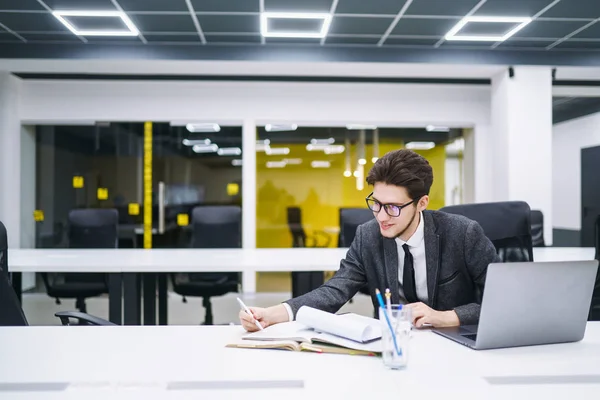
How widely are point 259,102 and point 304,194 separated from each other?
56.2 inches

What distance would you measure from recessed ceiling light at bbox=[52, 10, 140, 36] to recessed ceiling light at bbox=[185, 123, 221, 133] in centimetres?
159

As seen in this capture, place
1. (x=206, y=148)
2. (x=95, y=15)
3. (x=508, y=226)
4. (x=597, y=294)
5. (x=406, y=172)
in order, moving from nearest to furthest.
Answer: (x=406, y=172) < (x=508, y=226) < (x=597, y=294) < (x=95, y=15) < (x=206, y=148)

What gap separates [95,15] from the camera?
4.85m

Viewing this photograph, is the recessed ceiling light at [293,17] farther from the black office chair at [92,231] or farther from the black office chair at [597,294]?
the black office chair at [597,294]

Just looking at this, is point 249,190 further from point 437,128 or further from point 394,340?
point 394,340

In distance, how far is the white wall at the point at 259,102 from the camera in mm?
6449

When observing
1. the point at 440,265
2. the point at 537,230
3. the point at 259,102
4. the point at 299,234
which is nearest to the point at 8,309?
the point at 440,265

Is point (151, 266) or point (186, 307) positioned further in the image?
point (186, 307)

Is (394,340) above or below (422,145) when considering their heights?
below

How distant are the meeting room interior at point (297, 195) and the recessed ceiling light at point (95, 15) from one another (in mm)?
32

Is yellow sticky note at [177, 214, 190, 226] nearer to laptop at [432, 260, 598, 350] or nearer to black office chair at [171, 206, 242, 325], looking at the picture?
black office chair at [171, 206, 242, 325]

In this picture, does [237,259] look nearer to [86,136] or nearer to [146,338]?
[146,338]

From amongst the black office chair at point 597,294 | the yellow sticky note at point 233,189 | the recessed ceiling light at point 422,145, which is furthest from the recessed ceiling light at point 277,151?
the black office chair at point 597,294

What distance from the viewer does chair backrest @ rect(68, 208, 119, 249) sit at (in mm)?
4680
